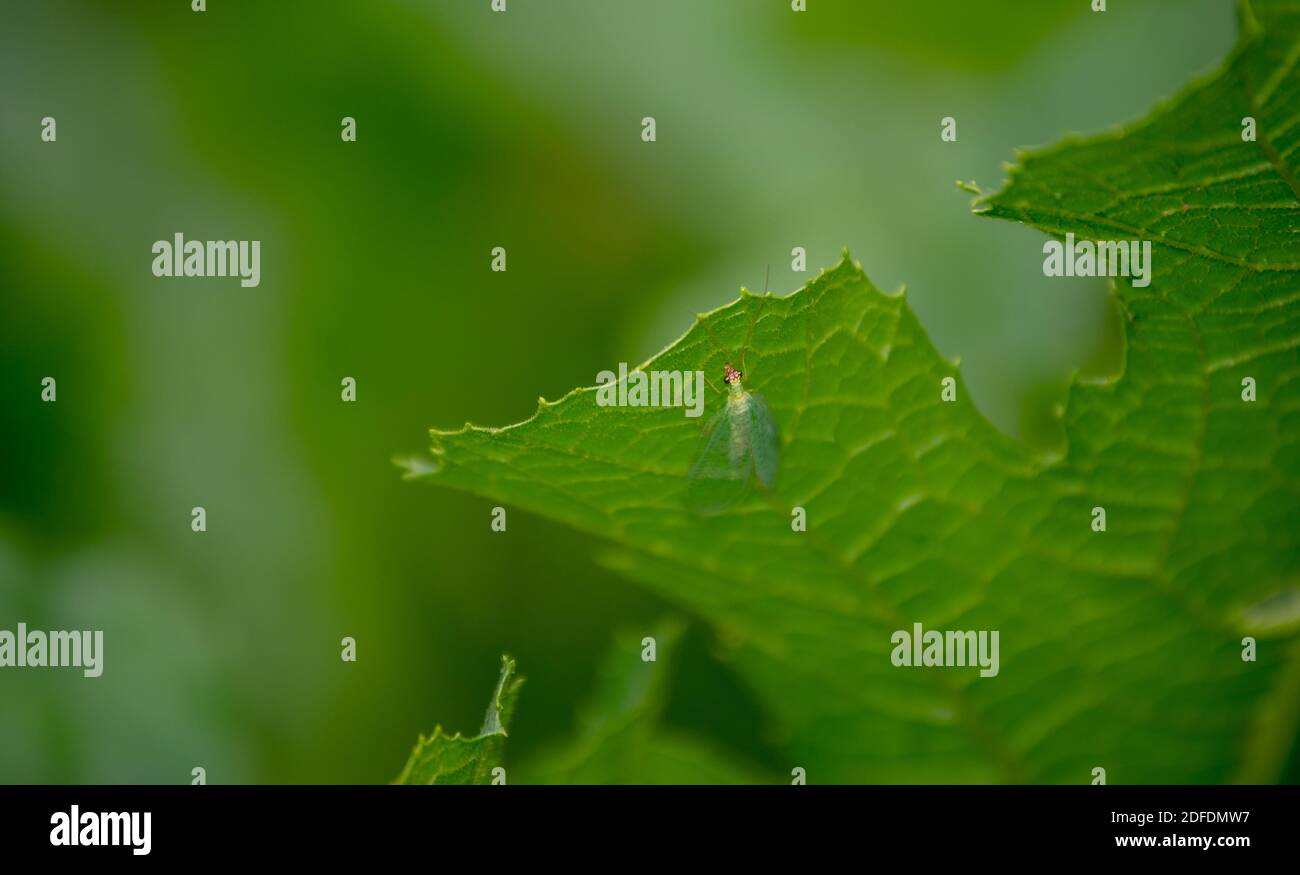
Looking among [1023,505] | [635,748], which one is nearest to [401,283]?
[635,748]

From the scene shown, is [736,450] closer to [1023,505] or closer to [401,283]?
[1023,505]

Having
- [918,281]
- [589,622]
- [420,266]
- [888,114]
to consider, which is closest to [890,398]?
[589,622]

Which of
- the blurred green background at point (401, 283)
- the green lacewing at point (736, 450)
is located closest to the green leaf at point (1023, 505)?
the green lacewing at point (736, 450)

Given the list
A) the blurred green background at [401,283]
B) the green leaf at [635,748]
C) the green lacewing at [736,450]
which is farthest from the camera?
the blurred green background at [401,283]
